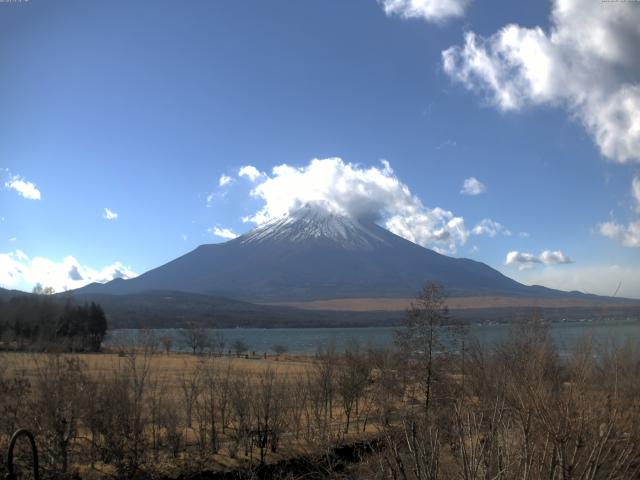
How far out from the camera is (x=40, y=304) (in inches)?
3716

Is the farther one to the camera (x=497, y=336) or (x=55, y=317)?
(x=55, y=317)

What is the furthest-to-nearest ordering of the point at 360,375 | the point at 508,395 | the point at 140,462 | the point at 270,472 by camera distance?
the point at 360,375 → the point at 270,472 → the point at 140,462 → the point at 508,395

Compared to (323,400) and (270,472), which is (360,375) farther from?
(270,472)

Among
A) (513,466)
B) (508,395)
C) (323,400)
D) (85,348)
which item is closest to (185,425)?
(323,400)

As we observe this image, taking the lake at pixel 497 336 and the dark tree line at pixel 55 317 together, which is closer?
the lake at pixel 497 336

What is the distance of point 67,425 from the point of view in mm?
13273

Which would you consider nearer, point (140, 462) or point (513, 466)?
point (513, 466)

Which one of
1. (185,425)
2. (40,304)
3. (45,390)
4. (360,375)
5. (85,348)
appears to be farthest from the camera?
(40,304)

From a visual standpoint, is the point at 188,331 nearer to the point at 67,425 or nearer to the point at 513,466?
the point at 67,425

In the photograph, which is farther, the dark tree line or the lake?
the dark tree line

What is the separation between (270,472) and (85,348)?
222ft

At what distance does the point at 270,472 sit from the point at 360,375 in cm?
873

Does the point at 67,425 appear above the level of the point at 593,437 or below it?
below

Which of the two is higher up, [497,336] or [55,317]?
[497,336]
